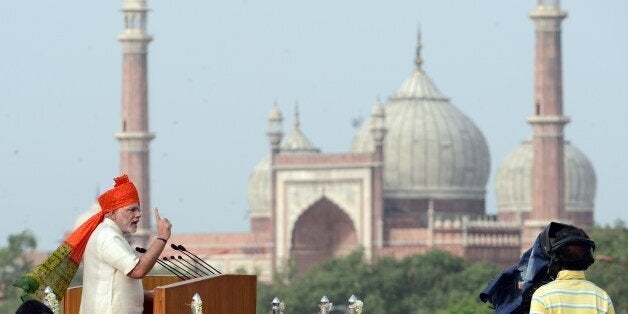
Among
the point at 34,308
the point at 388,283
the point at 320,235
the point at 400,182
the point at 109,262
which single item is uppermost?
the point at 400,182

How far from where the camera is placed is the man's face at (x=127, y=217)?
940cm

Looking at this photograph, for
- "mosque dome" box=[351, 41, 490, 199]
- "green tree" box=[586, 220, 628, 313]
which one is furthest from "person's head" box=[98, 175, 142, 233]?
"mosque dome" box=[351, 41, 490, 199]

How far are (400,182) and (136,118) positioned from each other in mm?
12582

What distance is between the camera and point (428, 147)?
80.8m

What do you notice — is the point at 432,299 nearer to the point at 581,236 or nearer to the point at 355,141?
the point at 355,141

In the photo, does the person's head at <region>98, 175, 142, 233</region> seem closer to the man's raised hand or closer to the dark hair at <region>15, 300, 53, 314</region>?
the man's raised hand

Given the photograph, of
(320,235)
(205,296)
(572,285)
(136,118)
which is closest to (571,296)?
(572,285)

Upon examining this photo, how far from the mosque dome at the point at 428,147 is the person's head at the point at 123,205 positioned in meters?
70.2

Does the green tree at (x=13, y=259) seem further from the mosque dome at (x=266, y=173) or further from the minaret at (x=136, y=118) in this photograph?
the mosque dome at (x=266, y=173)

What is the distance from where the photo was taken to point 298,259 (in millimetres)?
78000

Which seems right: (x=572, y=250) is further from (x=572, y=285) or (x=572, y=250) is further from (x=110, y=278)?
(x=110, y=278)

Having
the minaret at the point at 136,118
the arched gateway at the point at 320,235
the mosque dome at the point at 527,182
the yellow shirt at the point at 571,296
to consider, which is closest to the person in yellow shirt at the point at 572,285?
the yellow shirt at the point at 571,296

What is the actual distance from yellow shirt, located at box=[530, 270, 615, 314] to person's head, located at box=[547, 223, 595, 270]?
3cm

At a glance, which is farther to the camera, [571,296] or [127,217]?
[127,217]
